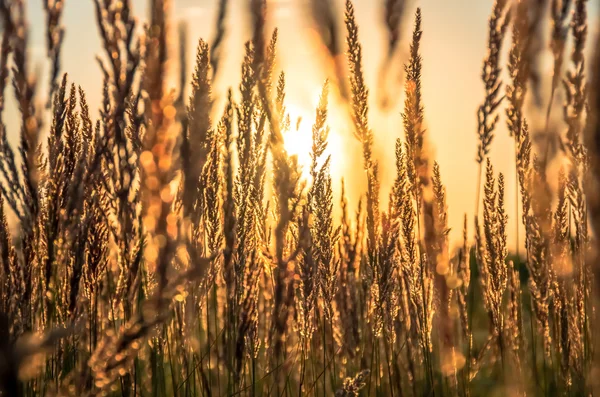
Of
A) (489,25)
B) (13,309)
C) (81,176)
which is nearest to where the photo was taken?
(81,176)

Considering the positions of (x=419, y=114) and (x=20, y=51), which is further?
(x=419, y=114)

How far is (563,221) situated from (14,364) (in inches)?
104

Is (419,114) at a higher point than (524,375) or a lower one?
higher

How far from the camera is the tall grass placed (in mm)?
1458

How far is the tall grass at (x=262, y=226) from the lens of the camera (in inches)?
57.4

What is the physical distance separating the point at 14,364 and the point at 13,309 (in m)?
0.99

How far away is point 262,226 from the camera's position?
222 centimetres

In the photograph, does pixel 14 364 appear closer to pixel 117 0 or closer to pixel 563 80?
pixel 117 0

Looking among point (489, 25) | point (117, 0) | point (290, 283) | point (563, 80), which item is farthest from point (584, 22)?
point (117, 0)

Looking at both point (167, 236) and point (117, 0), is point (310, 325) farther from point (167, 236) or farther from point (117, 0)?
point (167, 236)

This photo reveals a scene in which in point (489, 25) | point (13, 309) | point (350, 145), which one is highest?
point (489, 25)

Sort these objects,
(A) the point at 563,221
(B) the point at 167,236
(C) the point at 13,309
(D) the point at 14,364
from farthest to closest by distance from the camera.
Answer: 1. (A) the point at 563,221
2. (C) the point at 13,309
3. (B) the point at 167,236
4. (D) the point at 14,364

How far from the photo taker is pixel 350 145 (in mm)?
2338

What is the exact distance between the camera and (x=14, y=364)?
662mm
